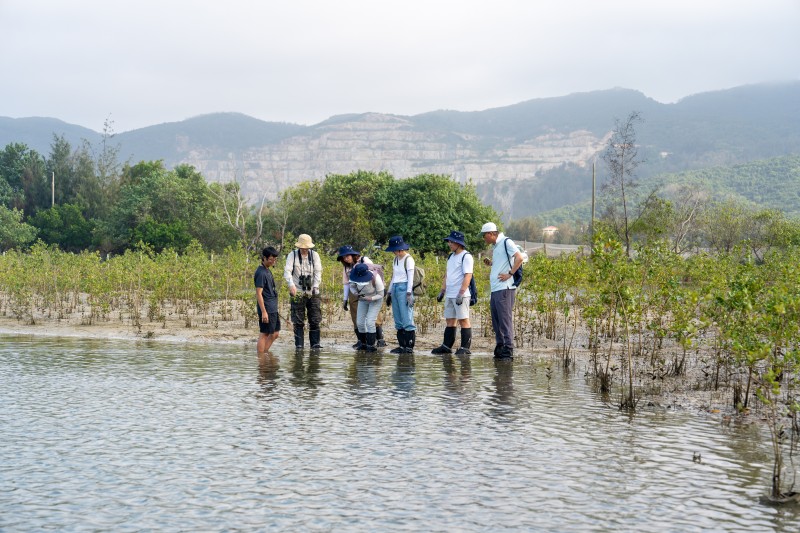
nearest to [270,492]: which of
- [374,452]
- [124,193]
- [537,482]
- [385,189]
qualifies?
[374,452]

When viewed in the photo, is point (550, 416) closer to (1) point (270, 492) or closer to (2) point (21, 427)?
(1) point (270, 492)

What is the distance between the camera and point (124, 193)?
74.9 metres

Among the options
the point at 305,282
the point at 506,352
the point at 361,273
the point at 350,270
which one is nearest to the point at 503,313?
the point at 506,352

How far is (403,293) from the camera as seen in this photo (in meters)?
14.0

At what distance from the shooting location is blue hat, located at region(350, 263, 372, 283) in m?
14.3

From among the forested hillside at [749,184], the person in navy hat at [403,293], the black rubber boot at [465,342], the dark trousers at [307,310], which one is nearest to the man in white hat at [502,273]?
the black rubber boot at [465,342]

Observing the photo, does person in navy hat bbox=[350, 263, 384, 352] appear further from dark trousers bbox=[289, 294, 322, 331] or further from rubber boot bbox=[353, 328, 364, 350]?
dark trousers bbox=[289, 294, 322, 331]

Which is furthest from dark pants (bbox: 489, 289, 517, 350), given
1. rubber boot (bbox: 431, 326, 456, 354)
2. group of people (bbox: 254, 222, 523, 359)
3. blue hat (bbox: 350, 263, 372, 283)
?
blue hat (bbox: 350, 263, 372, 283)

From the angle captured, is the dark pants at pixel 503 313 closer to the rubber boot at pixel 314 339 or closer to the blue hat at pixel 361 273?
the blue hat at pixel 361 273

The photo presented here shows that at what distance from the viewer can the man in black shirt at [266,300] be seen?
13.3 meters

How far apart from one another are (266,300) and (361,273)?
1.67 meters

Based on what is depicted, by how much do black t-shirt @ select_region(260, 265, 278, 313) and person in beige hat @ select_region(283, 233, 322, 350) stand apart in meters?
0.44

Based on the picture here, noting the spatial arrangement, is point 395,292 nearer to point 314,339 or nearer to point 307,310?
point 307,310

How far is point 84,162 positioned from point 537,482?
3431 inches
